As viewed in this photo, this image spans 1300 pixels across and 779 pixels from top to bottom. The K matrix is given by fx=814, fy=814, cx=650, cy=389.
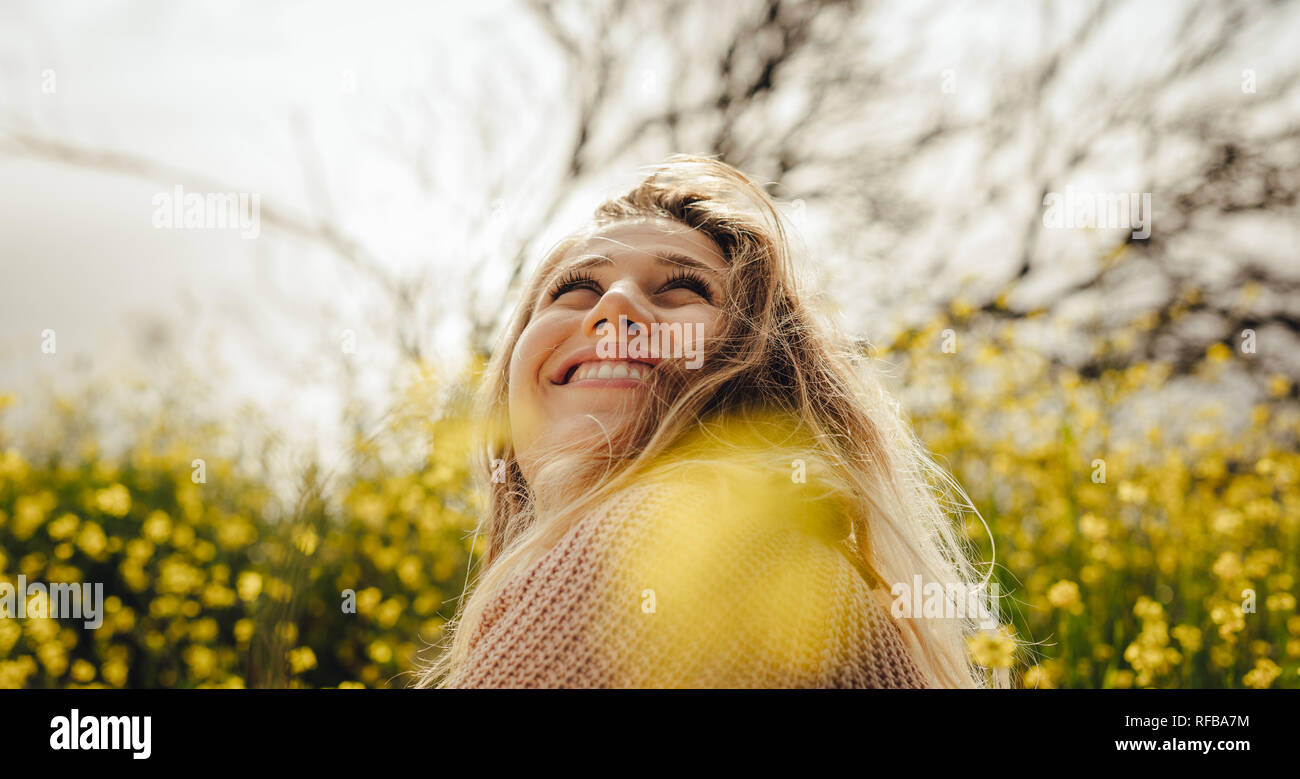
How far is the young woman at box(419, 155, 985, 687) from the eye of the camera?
0.99 metres

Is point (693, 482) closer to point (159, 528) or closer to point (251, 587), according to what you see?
point (251, 587)

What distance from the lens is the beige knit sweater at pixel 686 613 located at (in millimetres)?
978

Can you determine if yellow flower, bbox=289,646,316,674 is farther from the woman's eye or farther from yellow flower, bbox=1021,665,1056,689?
yellow flower, bbox=1021,665,1056,689

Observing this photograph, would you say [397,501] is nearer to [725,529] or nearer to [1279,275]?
[725,529]

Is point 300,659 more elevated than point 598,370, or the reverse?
point 598,370

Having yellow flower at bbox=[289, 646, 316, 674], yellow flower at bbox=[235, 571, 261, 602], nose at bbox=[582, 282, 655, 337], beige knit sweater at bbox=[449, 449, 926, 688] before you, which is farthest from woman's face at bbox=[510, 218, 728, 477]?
yellow flower at bbox=[235, 571, 261, 602]

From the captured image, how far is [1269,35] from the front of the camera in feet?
17.9

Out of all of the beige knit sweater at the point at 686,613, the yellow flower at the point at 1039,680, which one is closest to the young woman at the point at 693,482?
the beige knit sweater at the point at 686,613

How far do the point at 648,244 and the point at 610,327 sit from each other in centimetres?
27

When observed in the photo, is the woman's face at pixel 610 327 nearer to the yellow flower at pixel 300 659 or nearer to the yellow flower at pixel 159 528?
the yellow flower at pixel 300 659

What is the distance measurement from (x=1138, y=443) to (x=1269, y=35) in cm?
355

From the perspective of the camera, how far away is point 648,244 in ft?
5.54

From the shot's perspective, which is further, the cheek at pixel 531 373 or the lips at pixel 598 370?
the cheek at pixel 531 373

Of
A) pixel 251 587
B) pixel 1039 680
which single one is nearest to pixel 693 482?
pixel 1039 680
